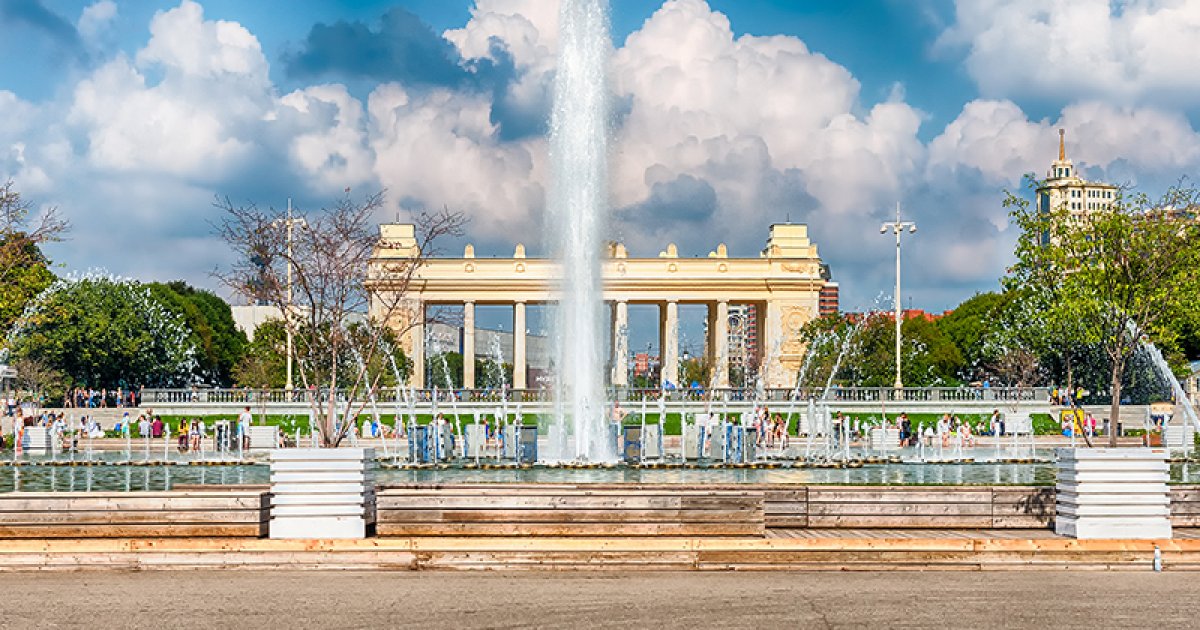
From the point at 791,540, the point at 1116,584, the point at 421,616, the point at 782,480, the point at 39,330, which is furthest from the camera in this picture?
the point at 39,330

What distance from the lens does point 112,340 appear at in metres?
72.2

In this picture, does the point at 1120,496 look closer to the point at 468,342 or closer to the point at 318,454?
the point at 318,454

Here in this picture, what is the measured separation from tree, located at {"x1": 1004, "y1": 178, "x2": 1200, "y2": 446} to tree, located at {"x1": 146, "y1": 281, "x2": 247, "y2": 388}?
61.5 meters

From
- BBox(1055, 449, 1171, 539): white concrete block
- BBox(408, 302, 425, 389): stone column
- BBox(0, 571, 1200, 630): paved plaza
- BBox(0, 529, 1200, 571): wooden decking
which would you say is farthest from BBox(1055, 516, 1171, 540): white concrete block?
BBox(408, 302, 425, 389): stone column

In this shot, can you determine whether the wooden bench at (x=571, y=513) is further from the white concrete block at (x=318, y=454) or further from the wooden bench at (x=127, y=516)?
the wooden bench at (x=127, y=516)

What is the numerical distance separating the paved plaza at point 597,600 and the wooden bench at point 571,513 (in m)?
0.89

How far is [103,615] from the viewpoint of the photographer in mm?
10453

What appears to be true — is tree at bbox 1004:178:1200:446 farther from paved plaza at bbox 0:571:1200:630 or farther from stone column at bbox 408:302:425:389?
stone column at bbox 408:302:425:389

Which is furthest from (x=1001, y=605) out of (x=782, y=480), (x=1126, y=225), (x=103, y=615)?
(x=1126, y=225)

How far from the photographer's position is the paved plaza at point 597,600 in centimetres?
1023

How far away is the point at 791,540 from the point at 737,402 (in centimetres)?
5023

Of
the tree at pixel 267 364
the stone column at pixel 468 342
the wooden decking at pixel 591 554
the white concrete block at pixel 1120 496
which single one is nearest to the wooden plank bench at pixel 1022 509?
the white concrete block at pixel 1120 496

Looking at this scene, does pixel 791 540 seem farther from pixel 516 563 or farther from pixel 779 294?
pixel 779 294

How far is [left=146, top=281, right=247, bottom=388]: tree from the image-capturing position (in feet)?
289
